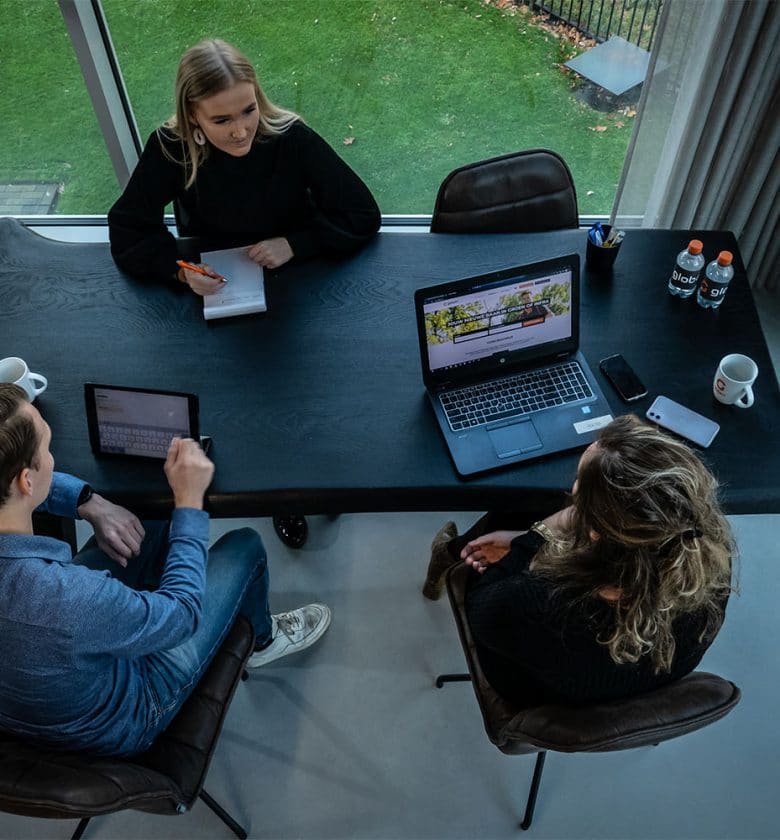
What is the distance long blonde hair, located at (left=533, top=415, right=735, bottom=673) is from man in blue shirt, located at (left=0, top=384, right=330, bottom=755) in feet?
2.43

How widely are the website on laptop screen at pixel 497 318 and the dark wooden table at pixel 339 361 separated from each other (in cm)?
13

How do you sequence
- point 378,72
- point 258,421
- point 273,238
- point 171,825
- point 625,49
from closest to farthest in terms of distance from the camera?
point 258,421 < point 171,825 < point 273,238 < point 625,49 < point 378,72

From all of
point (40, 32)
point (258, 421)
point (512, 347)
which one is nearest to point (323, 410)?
point (258, 421)

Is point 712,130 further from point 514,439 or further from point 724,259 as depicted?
point 514,439

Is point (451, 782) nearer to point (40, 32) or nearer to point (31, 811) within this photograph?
point (31, 811)

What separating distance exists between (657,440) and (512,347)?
0.53 m

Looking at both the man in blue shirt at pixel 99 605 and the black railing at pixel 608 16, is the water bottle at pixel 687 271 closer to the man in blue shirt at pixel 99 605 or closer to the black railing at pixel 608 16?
the black railing at pixel 608 16

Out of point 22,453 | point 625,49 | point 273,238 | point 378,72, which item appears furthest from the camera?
point 378,72

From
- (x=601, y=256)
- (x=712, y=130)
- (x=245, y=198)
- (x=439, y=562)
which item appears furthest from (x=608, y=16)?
(x=439, y=562)

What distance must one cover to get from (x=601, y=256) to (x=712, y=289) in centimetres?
28

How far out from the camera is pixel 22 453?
134 cm

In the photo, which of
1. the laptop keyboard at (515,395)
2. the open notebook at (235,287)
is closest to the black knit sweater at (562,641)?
the laptop keyboard at (515,395)

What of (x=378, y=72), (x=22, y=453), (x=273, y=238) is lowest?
(x=378, y=72)

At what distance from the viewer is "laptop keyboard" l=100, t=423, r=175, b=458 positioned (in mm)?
1643
